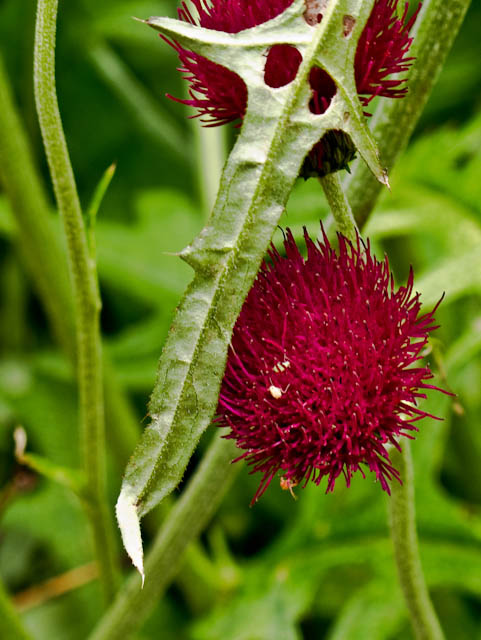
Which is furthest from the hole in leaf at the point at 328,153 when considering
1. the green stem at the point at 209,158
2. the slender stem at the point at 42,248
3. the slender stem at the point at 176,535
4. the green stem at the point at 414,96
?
the green stem at the point at 209,158

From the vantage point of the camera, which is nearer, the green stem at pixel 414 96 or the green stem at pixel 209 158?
the green stem at pixel 414 96

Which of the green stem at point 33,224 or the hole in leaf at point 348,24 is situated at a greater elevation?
the hole in leaf at point 348,24

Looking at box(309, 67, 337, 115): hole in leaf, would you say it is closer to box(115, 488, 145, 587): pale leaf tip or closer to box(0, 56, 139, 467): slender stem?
box(115, 488, 145, 587): pale leaf tip

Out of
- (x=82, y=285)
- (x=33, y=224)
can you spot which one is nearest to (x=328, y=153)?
(x=82, y=285)

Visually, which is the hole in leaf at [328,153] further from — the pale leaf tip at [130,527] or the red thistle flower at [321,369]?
the pale leaf tip at [130,527]

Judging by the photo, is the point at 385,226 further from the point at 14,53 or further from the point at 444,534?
the point at 14,53

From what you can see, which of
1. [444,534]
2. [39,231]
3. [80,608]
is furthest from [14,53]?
[444,534]

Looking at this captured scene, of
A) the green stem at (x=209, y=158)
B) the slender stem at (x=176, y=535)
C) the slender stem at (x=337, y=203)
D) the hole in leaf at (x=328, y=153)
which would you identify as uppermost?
the hole in leaf at (x=328, y=153)
